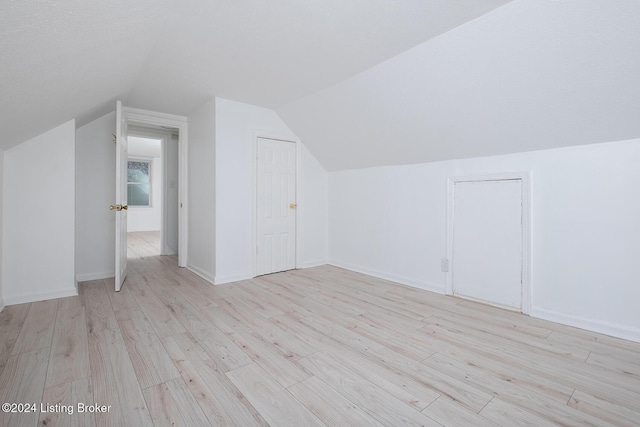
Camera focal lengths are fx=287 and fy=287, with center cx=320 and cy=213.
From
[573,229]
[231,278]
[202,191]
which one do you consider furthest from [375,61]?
[231,278]

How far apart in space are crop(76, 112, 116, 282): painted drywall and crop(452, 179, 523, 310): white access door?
4124 millimetres

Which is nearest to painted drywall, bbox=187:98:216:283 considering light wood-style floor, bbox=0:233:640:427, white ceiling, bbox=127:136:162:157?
light wood-style floor, bbox=0:233:640:427

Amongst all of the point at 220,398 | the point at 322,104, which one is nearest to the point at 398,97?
the point at 322,104

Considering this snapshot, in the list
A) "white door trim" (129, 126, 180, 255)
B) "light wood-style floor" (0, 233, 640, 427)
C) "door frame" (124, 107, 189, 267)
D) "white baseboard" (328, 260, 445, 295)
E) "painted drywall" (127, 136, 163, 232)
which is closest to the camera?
"light wood-style floor" (0, 233, 640, 427)

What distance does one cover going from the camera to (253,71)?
2.65m

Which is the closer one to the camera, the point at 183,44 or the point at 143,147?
the point at 183,44

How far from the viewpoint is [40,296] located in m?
2.73

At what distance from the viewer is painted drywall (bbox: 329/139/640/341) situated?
2.02 m

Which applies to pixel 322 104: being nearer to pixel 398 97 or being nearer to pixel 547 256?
pixel 398 97

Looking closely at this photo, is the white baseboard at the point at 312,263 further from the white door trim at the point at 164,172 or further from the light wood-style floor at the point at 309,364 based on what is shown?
the white door trim at the point at 164,172

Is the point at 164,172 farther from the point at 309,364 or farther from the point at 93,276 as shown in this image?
the point at 309,364

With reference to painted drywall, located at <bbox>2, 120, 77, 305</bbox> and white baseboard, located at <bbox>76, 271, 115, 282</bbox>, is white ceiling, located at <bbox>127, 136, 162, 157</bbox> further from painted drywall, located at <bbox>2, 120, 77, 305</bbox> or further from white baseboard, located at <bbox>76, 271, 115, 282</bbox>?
painted drywall, located at <bbox>2, 120, 77, 305</bbox>

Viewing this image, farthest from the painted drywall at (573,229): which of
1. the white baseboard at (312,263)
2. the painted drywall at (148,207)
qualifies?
the painted drywall at (148,207)

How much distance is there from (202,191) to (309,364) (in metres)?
2.74
